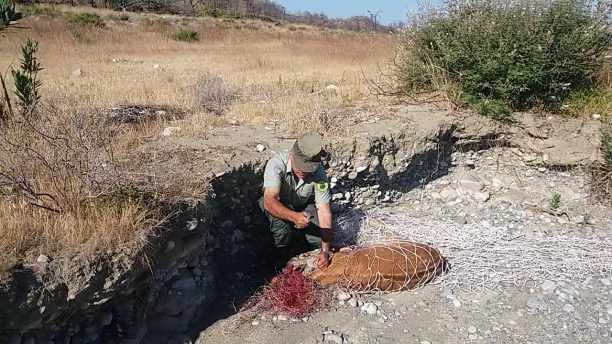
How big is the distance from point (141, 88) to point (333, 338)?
539 cm

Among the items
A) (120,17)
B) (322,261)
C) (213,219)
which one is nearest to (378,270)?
(322,261)

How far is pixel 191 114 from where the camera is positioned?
6.10 metres

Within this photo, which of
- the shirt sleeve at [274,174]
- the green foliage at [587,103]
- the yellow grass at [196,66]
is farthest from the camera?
the yellow grass at [196,66]

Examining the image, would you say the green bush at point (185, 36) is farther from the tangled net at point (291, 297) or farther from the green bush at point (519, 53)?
the tangled net at point (291, 297)

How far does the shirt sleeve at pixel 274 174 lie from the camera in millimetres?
4066

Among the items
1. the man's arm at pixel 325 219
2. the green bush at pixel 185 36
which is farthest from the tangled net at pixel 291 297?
the green bush at pixel 185 36

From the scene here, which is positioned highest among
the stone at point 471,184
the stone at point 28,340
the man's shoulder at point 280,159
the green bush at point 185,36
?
the green bush at point 185,36

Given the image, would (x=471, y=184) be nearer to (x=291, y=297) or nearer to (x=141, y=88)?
(x=291, y=297)

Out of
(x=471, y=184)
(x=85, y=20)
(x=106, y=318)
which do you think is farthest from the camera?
(x=85, y=20)

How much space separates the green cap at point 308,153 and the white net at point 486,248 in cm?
105

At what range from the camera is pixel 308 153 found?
3.96 metres

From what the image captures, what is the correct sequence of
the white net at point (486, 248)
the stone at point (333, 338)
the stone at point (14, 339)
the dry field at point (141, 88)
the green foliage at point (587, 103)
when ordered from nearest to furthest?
1. the stone at point (14, 339)
2. the dry field at point (141, 88)
3. the stone at point (333, 338)
4. the white net at point (486, 248)
5. the green foliage at point (587, 103)

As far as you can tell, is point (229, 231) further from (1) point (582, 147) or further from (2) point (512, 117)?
(1) point (582, 147)

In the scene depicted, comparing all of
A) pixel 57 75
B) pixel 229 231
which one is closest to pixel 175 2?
pixel 57 75
